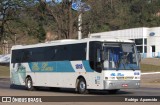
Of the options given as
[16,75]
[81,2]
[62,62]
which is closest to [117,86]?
[62,62]

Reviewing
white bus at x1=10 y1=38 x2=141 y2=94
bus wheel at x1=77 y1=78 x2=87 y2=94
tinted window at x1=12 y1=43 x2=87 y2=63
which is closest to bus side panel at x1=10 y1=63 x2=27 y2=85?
tinted window at x1=12 y1=43 x2=87 y2=63

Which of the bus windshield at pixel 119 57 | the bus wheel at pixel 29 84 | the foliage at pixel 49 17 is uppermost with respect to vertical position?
the foliage at pixel 49 17

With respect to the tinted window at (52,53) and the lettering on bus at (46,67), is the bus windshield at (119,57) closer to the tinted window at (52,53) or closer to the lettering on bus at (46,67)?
the tinted window at (52,53)

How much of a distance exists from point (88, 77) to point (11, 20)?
42724mm

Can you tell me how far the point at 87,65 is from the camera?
993 inches

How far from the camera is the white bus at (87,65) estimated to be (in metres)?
24.3

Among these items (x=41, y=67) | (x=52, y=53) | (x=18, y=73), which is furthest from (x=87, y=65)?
(x=18, y=73)

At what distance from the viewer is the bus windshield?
24.2 m

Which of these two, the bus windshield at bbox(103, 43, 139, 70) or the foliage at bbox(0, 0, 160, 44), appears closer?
the bus windshield at bbox(103, 43, 139, 70)

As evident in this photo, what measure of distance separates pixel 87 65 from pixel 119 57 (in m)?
1.93

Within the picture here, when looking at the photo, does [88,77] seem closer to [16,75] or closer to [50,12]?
[16,75]

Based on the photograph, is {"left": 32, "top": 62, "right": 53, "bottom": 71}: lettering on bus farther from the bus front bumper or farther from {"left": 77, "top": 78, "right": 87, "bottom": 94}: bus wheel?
the bus front bumper

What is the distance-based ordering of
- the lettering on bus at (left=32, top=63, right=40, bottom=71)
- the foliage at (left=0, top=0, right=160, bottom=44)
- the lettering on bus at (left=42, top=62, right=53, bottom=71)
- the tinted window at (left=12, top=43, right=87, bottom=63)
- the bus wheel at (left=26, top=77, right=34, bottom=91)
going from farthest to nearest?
the foliage at (left=0, top=0, right=160, bottom=44) → the bus wheel at (left=26, top=77, right=34, bottom=91) → the lettering on bus at (left=32, top=63, right=40, bottom=71) → the lettering on bus at (left=42, top=62, right=53, bottom=71) → the tinted window at (left=12, top=43, right=87, bottom=63)

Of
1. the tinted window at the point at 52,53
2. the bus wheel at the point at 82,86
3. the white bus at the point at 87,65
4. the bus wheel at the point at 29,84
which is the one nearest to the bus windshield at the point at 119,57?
the white bus at the point at 87,65
